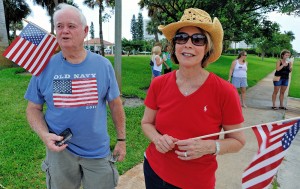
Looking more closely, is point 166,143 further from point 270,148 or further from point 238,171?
point 238,171

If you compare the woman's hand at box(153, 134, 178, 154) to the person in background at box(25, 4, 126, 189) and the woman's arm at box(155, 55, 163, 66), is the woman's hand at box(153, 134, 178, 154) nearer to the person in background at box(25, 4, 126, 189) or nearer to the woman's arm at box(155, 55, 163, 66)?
the person in background at box(25, 4, 126, 189)

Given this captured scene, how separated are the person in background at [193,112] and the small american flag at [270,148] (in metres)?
0.15

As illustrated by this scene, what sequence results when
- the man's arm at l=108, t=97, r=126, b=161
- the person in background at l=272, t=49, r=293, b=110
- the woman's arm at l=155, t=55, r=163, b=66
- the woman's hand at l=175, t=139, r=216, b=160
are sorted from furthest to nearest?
1. the woman's arm at l=155, t=55, r=163, b=66
2. the person in background at l=272, t=49, r=293, b=110
3. the man's arm at l=108, t=97, r=126, b=161
4. the woman's hand at l=175, t=139, r=216, b=160

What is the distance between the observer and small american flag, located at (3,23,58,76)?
6.64ft

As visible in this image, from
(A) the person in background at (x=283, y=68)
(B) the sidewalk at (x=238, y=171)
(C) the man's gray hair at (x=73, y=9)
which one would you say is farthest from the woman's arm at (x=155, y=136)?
(A) the person in background at (x=283, y=68)

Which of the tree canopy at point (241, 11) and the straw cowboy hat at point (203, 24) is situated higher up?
the tree canopy at point (241, 11)

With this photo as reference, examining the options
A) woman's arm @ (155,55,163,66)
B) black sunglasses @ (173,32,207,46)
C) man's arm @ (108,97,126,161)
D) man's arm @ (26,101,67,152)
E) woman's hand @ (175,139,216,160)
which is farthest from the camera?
woman's arm @ (155,55,163,66)

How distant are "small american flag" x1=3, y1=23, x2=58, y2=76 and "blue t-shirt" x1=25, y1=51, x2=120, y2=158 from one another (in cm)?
8

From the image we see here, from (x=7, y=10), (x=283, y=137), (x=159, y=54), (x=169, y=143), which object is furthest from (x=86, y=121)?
(x=7, y=10)

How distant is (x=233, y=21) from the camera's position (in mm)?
8906

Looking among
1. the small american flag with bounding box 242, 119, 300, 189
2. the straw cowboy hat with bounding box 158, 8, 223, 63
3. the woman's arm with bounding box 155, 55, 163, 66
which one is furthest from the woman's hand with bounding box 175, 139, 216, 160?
the woman's arm with bounding box 155, 55, 163, 66

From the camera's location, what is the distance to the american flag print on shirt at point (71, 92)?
193 cm

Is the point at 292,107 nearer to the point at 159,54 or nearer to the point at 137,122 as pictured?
the point at 159,54

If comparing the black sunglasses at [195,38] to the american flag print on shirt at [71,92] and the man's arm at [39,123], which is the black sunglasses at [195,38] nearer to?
the american flag print on shirt at [71,92]
